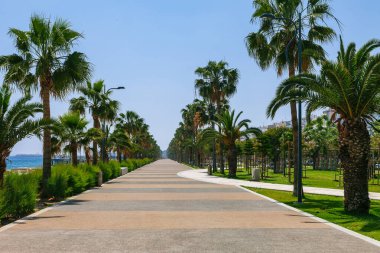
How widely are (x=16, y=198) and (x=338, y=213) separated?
33.7 feet

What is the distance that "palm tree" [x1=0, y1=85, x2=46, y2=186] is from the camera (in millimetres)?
17016

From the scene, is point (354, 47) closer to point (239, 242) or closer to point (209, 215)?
point (209, 215)

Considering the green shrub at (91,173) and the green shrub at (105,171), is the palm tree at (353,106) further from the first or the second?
the green shrub at (105,171)

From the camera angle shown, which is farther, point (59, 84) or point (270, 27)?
point (270, 27)

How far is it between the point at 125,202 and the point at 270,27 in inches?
440

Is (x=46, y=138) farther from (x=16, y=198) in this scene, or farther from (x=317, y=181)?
(x=317, y=181)

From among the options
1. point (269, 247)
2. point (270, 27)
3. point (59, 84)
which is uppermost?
point (270, 27)

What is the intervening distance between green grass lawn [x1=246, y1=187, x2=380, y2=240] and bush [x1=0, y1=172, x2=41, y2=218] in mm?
9373

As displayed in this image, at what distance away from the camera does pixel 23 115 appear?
59.0ft

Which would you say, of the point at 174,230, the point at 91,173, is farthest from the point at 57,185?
the point at 174,230

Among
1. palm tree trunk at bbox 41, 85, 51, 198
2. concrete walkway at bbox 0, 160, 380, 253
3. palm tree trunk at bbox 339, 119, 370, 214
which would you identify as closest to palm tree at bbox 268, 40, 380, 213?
palm tree trunk at bbox 339, 119, 370, 214

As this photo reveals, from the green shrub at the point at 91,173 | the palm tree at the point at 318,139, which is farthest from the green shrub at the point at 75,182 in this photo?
the palm tree at the point at 318,139

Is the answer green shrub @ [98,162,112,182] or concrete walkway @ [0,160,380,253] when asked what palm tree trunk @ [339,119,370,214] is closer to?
concrete walkway @ [0,160,380,253]

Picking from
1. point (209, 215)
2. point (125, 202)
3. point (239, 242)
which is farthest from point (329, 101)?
point (125, 202)
